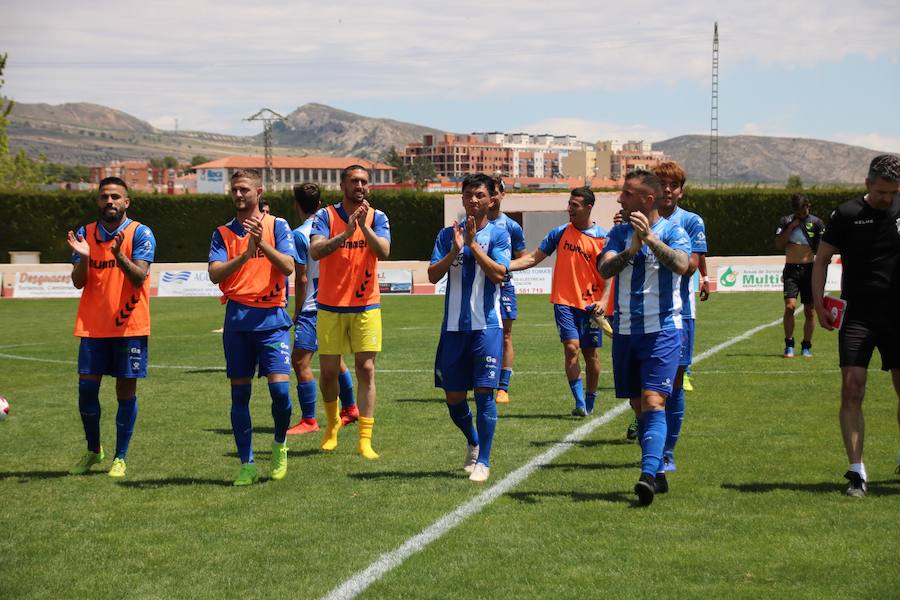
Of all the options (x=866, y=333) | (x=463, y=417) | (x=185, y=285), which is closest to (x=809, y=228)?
(x=866, y=333)

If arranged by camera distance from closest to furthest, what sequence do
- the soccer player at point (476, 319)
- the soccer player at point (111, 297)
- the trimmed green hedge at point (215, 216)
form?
the soccer player at point (476, 319) → the soccer player at point (111, 297) → the trimmed green hedge at point (215, 216)

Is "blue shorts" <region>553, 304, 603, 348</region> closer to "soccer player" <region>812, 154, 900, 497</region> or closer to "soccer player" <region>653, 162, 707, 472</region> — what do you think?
"soccer player" <region>653, 162, 707, 472</region>

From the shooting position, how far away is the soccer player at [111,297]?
8.66 m

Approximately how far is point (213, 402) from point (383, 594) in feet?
25.2

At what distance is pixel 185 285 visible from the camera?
33781mm

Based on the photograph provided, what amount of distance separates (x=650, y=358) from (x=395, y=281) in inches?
1029

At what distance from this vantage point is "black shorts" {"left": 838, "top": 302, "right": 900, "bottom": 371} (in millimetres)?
7738

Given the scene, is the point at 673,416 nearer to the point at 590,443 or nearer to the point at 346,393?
the point at 590,443

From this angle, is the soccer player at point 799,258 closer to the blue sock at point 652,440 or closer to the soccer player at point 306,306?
the soccer player at point 306,306

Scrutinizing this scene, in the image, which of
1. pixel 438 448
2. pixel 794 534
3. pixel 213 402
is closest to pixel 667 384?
pixel 794 534

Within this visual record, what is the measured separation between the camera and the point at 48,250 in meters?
49.9

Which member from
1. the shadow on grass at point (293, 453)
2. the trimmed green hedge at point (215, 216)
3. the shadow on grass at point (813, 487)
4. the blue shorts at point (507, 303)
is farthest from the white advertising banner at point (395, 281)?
the shadow on grass at point (813, 487)

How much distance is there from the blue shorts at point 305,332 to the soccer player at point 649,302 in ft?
11.7

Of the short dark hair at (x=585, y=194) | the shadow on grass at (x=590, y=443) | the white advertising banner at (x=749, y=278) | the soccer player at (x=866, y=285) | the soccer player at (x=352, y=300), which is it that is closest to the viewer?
the soccer player at (x=866, y=285)
